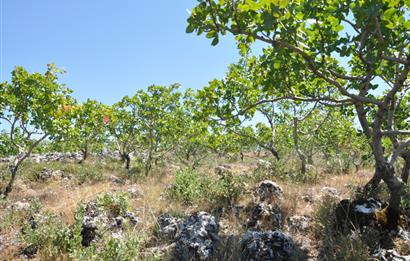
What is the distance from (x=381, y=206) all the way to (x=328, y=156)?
16.6m

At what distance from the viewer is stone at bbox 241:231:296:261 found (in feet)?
14.5

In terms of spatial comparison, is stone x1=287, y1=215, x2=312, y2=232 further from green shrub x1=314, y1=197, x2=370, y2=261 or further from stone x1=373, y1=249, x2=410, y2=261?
stone x1=373, y1=249, x2=410, y2=261

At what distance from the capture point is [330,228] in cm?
535

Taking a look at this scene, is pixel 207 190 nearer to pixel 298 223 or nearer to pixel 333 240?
pixel 298 223

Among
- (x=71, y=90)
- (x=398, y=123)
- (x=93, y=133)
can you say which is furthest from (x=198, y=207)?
(x=93, y=133)

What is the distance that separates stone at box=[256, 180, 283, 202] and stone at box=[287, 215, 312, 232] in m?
1.11

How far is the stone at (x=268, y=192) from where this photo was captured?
733 centimetres

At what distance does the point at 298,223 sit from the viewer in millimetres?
5996

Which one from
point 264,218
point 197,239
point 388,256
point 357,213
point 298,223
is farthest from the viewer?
point 264,218

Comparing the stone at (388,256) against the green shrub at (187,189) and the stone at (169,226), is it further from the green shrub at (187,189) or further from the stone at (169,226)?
the green shrub at (187,189)

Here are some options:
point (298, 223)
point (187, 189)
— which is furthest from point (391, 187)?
point (187, 189)

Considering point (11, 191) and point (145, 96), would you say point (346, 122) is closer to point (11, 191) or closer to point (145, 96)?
point (145, 96)

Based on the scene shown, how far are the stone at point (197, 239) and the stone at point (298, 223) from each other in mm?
1822

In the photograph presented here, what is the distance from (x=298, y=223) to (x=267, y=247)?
1807 millimetres
